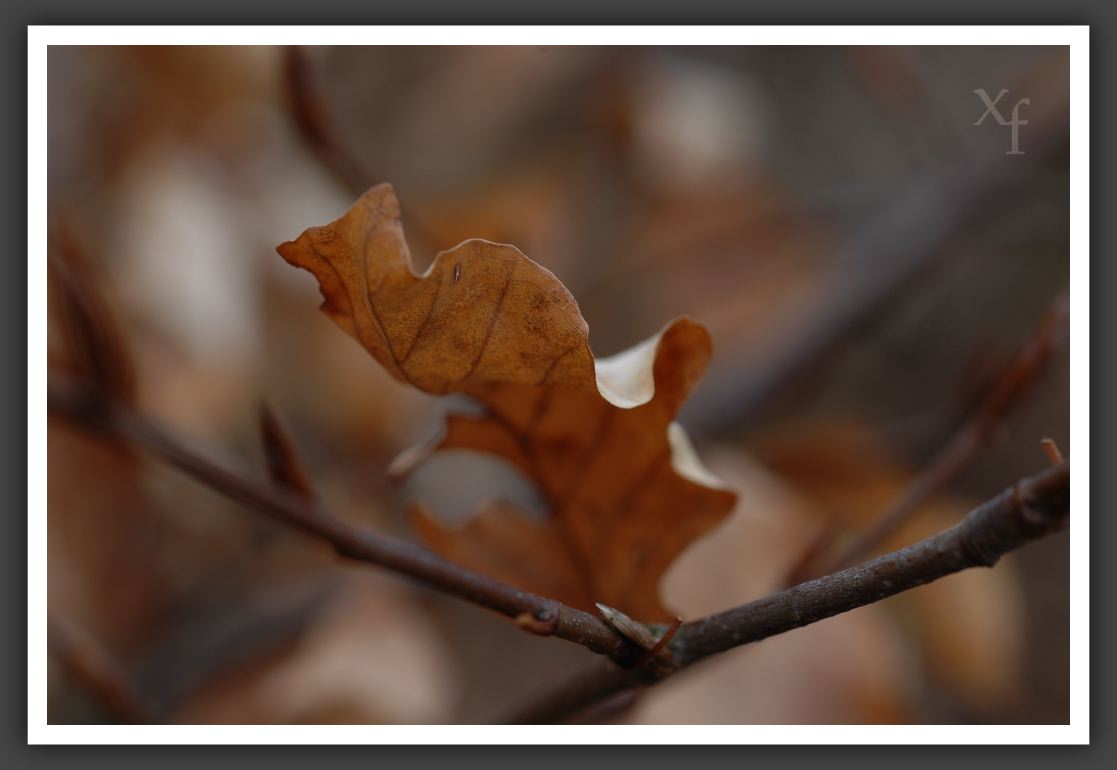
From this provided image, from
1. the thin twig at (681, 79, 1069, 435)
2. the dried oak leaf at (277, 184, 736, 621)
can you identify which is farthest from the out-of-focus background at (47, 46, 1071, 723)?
the dried oak leaf at (277, 184, 736, 621)

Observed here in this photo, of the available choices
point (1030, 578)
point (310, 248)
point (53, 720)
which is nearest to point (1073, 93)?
point (1030, 578)

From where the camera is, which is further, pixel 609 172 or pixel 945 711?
pixel 609 172

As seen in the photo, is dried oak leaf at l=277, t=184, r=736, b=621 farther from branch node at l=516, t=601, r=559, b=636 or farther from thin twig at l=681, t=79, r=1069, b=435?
thin twig at l=681, t=79, r=1069, b=435

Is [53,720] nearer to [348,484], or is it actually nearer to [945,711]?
[348,484]

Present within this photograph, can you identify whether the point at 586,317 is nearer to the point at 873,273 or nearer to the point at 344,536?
the point at 873,273

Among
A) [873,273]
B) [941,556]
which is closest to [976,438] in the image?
[941,556]

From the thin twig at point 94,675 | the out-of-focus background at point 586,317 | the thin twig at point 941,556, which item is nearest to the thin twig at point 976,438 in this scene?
the out-of-focus background at point 586,317
